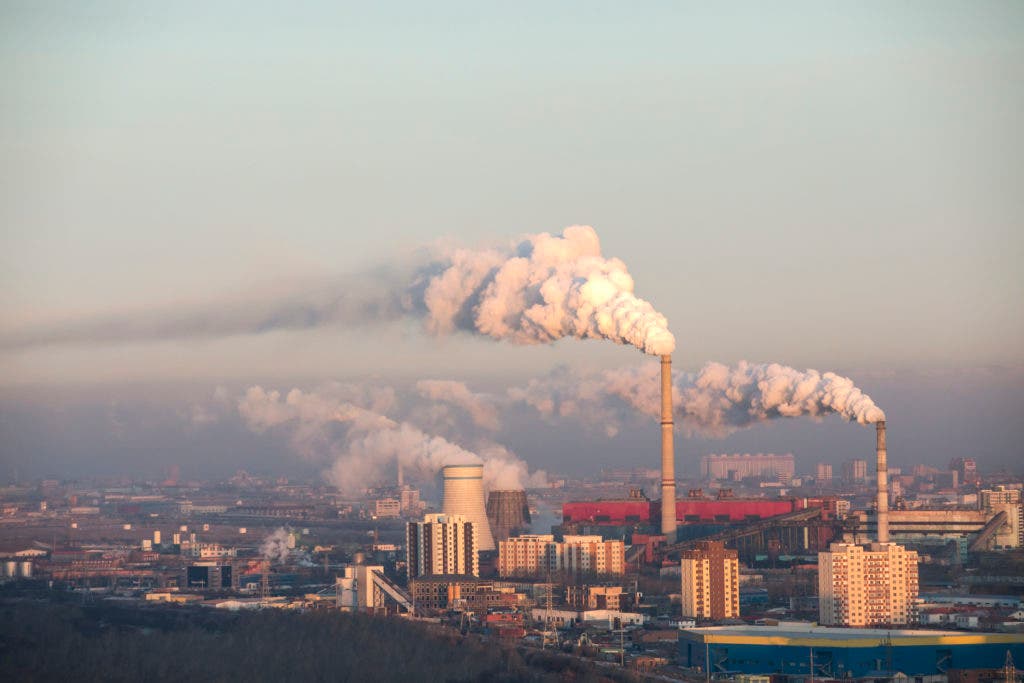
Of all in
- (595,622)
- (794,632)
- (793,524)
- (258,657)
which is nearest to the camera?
(258,657)

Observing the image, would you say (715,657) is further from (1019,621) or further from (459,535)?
(459,535)

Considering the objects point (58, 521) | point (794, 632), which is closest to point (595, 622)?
point (794, 632)

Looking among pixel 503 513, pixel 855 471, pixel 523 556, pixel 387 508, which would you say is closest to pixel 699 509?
pixel 503 513

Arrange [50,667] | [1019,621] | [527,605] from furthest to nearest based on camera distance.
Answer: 1. [527,605]
2. [1019,621]
3. [50,667]

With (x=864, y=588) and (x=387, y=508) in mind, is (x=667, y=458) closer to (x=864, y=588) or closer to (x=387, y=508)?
(x=864, y=588)

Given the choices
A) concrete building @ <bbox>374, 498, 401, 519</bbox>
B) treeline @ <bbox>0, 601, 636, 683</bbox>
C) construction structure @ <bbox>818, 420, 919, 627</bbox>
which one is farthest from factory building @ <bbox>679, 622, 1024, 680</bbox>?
concrete building @ <bbox>374, 498, 401, 519</bbox>

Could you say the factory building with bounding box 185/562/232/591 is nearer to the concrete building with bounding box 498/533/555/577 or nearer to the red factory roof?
the concrete building with bounding box 498/533/555/577
